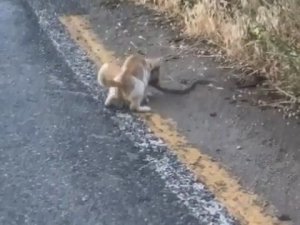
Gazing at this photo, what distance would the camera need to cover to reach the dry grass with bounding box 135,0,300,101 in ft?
19.4

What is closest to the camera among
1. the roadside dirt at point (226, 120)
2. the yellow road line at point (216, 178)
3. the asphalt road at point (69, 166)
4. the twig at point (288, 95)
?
the yellow road line at point (216, 178)

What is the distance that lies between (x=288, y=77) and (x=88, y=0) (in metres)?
3.88

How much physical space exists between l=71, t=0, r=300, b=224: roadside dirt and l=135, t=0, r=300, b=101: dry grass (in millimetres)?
175

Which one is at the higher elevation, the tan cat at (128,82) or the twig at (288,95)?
the twig at (288,95)

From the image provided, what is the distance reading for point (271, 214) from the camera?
176 inches

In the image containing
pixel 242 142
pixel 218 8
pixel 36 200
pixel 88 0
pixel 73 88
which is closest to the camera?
pixel 36 200

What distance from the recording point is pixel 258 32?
6.38m

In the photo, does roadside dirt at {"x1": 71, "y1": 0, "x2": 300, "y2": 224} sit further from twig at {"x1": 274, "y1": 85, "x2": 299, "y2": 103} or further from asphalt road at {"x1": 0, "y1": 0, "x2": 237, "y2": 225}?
asphalt road at {"x1": 0, "y1": 0, "x2": 237, "y2": 225}

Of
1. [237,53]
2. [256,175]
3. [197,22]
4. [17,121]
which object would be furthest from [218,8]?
[256,175]

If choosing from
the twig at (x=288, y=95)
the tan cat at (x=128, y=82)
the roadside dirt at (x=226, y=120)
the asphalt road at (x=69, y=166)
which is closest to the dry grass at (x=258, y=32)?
the twig at (x=288, y=95)

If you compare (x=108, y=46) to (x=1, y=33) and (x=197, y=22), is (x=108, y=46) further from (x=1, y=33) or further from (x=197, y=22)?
(x=1, y=33)

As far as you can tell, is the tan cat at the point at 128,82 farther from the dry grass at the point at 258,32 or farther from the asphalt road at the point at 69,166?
the dry grass at the point at 258,32

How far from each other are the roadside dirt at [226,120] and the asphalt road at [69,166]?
1.12 feet

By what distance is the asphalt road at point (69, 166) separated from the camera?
184 inches
